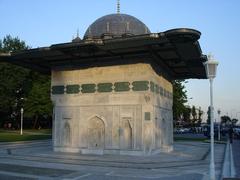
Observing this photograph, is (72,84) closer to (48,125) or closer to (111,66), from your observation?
(111,66)

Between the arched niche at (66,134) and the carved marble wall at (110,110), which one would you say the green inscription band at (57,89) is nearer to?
the carved marble wall at (110,110)

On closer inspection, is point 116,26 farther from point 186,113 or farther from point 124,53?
point 186,113

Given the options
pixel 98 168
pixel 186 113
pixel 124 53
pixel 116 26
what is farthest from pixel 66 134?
pixel 186 113

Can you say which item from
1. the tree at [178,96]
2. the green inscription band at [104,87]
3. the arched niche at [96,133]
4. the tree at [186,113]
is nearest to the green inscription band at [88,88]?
the green inscription band at [104,87]

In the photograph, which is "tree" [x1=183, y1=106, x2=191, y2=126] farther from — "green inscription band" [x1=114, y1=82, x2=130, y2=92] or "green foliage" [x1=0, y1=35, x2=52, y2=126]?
"green inscription band" [x1=114, y1=82, x2=130, y2=92]

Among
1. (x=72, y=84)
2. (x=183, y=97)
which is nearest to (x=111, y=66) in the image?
(x=72, y=84)

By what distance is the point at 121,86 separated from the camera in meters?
21.5

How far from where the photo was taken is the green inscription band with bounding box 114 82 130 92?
70.1ft

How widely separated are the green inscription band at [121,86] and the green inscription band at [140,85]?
0.38 metres

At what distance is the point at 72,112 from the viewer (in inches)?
905

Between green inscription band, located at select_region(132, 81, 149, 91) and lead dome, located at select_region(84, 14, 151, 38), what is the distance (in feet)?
14.3

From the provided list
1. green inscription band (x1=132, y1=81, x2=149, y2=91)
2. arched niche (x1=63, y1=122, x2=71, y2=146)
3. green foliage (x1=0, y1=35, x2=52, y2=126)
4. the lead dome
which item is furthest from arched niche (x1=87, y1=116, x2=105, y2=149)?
green foliage (x1=0, y1=35, x2=52, y2=126)

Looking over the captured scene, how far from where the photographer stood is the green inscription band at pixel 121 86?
70.1ft

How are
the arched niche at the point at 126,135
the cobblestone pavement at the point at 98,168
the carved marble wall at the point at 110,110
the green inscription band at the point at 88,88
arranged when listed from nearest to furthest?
the cobblestone pavement at the point at 98,168
the carved marble wall at the point at 110,110
the arched niche at the point at 126,135
the green inscription band at the point at 88,88
